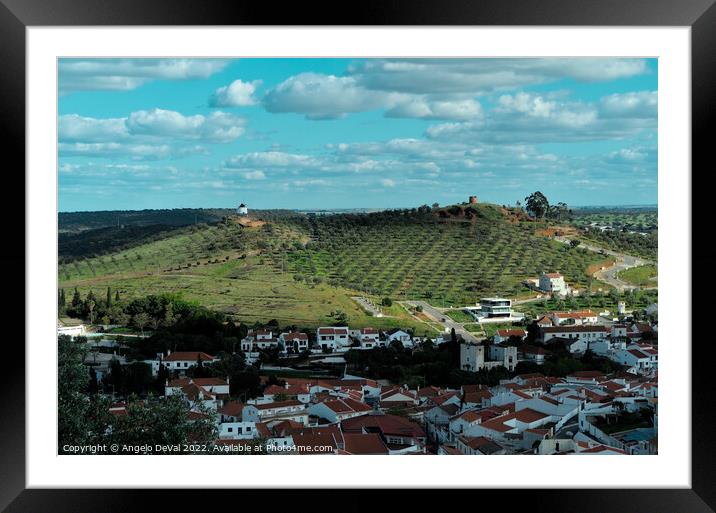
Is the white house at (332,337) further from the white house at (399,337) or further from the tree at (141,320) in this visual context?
the tree at (141,320)

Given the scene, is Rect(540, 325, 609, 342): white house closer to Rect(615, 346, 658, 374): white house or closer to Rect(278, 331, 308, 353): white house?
Rect(615, 346, 658, 374): white house

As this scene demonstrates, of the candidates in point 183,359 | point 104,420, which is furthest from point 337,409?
point 183,359

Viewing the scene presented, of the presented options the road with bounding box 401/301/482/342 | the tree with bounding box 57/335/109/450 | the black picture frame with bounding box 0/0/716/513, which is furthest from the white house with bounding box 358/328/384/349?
the black picture frame with bounding box 0/0/716/513

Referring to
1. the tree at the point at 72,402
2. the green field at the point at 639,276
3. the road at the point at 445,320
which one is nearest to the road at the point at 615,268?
the green field at the point at 639,276
